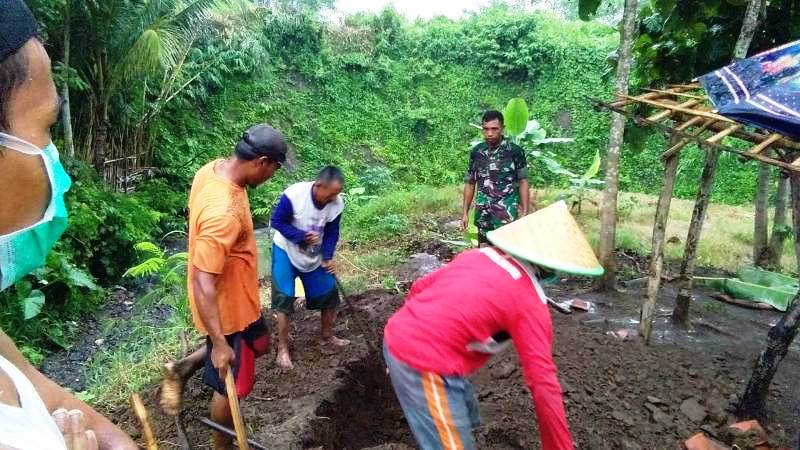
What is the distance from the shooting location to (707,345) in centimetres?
446

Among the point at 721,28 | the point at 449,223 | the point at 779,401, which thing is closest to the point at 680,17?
the point at 721,28

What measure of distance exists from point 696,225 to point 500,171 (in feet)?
6.12

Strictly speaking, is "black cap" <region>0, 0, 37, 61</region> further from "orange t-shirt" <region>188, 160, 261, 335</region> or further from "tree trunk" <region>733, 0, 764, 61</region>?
"tree trunk" <region>733, 0, 764, 61</region>

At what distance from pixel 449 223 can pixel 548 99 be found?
29.9 feet

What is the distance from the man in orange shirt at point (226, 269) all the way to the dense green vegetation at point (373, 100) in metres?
6.39

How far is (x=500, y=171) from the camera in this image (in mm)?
5434

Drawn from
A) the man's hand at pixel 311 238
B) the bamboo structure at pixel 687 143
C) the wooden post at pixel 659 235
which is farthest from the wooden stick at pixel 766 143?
the man's hand at pixel 311 238

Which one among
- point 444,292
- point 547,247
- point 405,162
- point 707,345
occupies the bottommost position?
point 405,162

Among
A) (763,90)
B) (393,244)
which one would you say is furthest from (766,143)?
(393,244)

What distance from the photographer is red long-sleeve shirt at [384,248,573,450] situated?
1.97 meters

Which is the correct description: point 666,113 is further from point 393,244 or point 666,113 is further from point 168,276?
point 393,244

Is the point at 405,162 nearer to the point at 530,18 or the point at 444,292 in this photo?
the point at 530,18

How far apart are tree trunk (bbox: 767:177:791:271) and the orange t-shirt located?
6.79 m

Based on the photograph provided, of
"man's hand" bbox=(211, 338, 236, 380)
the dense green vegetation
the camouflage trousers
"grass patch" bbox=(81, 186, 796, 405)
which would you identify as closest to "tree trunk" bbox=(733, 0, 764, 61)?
the camouflage trousers
